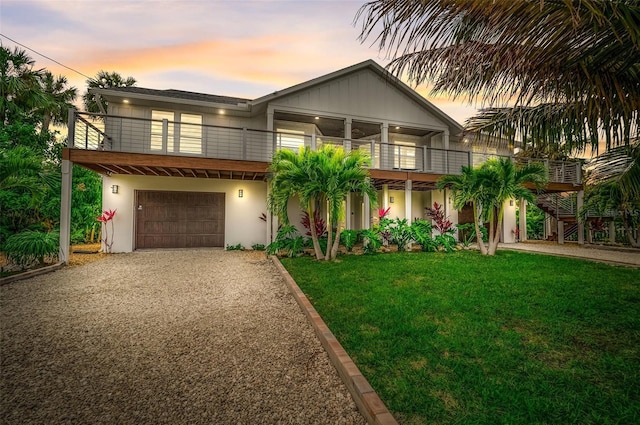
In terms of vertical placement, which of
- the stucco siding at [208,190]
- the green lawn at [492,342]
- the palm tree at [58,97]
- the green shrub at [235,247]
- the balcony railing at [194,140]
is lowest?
the green lawn at [492,342]

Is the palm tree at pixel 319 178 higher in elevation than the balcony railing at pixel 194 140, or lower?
lower

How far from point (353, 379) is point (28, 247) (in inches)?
344

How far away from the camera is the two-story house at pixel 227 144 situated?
10766mm

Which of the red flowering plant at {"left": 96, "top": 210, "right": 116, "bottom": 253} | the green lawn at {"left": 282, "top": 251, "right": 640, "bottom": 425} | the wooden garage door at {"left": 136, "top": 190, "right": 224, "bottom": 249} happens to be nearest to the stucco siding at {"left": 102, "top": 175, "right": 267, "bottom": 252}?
the red flowering plant at {"left": 96, "top": 210, "right": 116, "bottom": 253}

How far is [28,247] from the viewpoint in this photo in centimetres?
707

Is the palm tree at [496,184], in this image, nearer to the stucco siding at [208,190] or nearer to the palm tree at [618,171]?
the palm tree at [618,171]

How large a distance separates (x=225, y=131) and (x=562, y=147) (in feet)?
35.8

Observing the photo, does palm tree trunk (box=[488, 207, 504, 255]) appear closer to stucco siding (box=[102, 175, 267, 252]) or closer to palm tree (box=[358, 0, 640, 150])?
palm tree (box=[358, 0, 640, 150])

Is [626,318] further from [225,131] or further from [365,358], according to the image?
[225,131]

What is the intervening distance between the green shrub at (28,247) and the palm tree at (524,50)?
9068mm

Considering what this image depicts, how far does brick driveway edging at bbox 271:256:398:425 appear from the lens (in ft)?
6.55

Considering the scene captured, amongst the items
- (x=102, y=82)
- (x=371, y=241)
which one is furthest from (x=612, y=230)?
(x=102, y=82)

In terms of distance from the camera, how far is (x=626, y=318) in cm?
389

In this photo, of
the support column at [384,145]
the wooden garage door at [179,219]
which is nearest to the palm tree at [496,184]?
the support column at [384,145]
